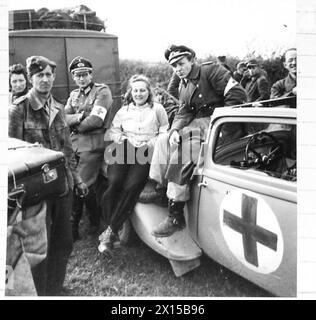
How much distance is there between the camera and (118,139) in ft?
8.30

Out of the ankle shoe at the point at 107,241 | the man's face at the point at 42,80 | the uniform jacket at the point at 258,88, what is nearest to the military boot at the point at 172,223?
the ankle shoe at the point at 107,241

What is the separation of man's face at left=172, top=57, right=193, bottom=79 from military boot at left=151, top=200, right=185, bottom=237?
755 mm

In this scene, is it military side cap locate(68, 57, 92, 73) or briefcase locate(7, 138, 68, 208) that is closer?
briefcase locate(7, 138, 68, 208)

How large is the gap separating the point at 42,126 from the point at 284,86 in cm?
145

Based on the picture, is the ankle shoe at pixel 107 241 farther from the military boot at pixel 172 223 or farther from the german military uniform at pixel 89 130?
the military boot at pixel 172 223

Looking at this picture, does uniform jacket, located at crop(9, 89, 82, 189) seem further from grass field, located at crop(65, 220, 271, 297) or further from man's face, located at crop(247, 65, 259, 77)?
man's face, located at crop(247, 65, 259, 77)

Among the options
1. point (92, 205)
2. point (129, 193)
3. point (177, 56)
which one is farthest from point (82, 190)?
point (177, 56)

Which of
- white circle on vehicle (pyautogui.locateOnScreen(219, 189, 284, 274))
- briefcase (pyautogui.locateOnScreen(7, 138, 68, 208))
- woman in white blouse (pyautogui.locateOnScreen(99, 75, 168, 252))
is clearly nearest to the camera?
white circle on vehicle (pyautogui.locateOnScreen(219, 189, 284, 274))

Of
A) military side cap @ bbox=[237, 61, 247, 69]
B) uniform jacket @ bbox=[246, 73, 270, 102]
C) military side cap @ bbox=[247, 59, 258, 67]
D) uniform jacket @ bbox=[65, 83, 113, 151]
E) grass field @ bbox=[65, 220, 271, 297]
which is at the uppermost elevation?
military side cap @ bbox=[247, 59, 258, 67]

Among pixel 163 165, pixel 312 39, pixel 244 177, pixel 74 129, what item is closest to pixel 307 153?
pixel 244 177

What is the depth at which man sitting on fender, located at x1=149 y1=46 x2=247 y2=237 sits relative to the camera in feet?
8.04

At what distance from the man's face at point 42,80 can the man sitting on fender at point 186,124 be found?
2.34ft

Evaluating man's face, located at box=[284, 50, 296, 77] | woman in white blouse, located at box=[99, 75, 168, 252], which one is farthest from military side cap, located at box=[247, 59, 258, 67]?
woman in white blouse, located at box=[99, 75, 168, 252]

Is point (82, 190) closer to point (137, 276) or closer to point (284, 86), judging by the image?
point (137, 276)
